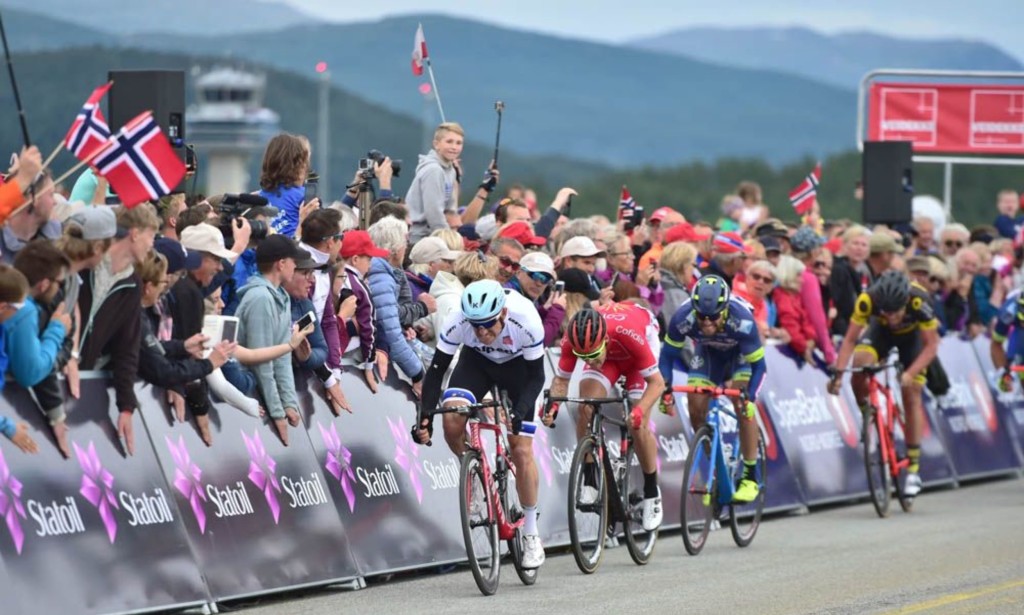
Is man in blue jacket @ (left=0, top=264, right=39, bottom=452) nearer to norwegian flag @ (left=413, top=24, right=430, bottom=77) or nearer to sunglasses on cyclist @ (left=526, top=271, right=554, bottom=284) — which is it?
sunglasses on cyclist @ (left=526, top=271, right=554, bottom=284)

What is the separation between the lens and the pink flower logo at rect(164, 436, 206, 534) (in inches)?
396

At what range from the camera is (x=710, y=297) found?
1304 cm

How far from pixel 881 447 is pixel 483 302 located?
6.43 metres

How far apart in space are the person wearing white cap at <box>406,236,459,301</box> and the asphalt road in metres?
2.20

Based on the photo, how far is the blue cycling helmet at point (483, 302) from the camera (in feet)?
35.2

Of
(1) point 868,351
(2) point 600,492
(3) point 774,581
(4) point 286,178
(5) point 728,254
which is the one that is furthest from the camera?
(1) point 868,351

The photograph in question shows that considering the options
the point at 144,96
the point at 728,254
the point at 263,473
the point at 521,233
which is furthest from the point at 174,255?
the point at 728,254

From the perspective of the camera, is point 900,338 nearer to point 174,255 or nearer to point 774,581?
point 774,581

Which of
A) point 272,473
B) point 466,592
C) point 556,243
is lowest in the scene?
point 466,592

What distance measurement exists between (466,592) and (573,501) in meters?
1.09

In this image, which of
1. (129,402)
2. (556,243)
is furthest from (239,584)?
(556,243)

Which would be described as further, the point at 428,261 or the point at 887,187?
the point at 887,187

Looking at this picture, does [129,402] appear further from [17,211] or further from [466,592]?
[466,592]

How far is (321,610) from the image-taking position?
1013 cm
